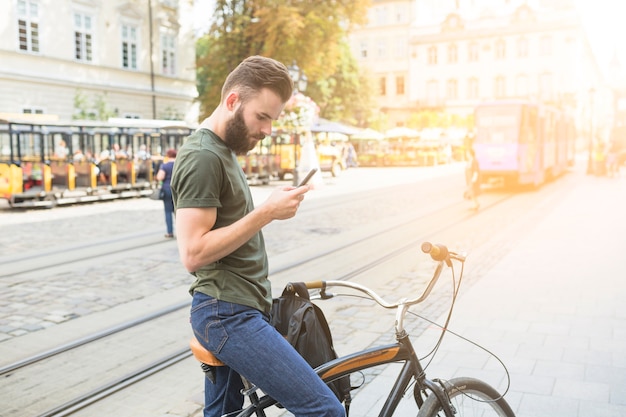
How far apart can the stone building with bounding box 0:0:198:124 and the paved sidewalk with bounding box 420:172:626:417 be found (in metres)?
22.3

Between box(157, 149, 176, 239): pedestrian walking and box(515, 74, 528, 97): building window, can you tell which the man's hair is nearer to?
box(157, 149, 176, 239): pedestrian walking

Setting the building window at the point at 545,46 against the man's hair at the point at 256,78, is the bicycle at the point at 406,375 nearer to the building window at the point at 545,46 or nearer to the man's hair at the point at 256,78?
the man's hair at the point at 256,78

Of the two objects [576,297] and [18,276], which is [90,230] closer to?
[18,276]

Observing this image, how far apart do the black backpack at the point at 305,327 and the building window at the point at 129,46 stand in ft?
104

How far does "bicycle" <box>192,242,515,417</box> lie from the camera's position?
7.82 ft

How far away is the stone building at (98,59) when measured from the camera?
26.3 meters

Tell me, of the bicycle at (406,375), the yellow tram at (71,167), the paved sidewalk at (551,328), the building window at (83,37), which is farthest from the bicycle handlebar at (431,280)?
the building window at (83,37)

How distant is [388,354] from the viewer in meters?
2.48

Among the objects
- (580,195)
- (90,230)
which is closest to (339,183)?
(580,195)

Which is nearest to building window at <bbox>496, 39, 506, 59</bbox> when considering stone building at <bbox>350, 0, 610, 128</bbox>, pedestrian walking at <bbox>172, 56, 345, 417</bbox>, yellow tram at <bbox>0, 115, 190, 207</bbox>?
stone building at <bbox>350, 0, 610, 128</bbox>

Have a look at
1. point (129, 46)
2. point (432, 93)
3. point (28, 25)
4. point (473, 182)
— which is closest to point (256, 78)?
point (473, 182)

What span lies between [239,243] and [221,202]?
156 mm

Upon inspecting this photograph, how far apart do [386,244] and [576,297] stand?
4.27 metres

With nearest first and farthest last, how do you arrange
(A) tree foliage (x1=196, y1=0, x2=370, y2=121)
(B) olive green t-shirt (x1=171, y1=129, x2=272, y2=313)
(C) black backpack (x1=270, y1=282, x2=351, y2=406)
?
(B) olive green t-shirt (x1=171, y1=129, x2=272, y2=313) → (C) black backpack (x1=270, y1=282, x2=351, y2=406) → (A) tree foliage (x1=196, y1=0, x2=370, y2=121)
